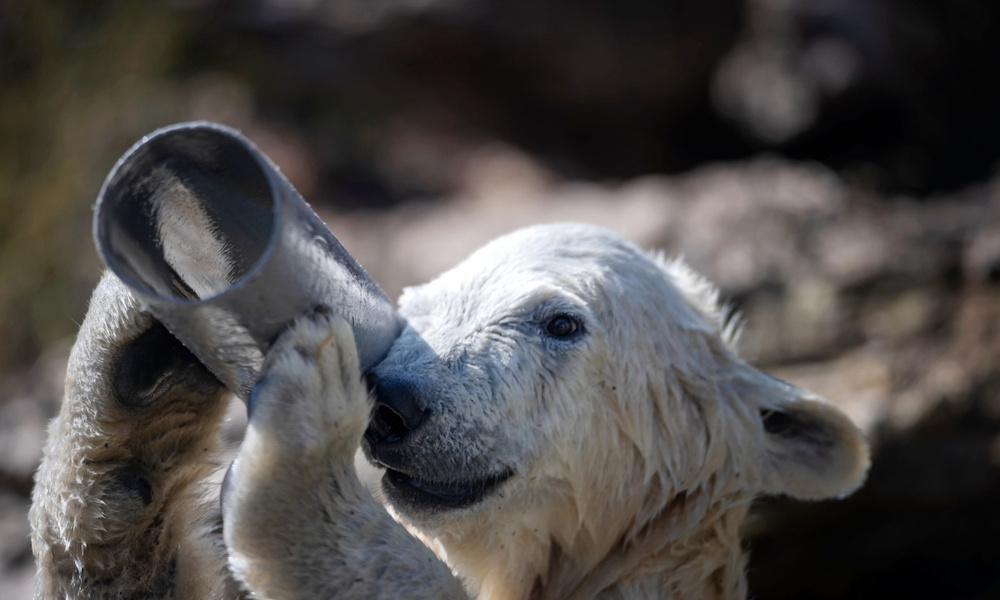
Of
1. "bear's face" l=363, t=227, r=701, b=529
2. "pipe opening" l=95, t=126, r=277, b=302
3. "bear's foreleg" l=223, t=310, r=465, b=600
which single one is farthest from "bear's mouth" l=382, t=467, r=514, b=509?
"pipe opening" l=95, t=126, r=277, b=302

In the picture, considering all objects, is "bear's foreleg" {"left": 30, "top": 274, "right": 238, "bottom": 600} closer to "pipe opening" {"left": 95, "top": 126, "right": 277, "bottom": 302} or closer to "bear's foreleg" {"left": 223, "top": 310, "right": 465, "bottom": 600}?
"pipe opening" {"left": 95, "top": 126, "right": 277, "bottom": 302}

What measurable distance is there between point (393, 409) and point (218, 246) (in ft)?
1.85

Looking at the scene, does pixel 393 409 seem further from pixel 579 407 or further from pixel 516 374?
pixel 579 407

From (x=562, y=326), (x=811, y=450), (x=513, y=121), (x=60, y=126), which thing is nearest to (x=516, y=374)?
(x=562, y=326)

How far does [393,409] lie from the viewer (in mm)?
2141

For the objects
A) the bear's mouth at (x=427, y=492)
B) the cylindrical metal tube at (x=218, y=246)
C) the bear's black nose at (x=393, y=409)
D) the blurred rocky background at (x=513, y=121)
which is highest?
the cylindrical metal tube at (x=218, y=246)

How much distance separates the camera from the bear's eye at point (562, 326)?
2.57m

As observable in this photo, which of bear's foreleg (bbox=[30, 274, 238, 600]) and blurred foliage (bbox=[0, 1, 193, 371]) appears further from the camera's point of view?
blurred foliage (bbox=[0, 1, 193, 371])

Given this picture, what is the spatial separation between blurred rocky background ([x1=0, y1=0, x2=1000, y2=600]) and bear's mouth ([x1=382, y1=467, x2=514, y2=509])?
3588 mm

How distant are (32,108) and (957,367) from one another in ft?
26.8

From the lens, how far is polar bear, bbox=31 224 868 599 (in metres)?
1.78

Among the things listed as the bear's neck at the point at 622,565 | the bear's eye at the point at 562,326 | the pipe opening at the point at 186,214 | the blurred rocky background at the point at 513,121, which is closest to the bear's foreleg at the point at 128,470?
the pipe opening at the point at 186,214

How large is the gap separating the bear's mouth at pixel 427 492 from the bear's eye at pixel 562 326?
50 centimetres

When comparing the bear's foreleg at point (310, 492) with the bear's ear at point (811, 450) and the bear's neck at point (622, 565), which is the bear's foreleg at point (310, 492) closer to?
the bear's neck at point (622, 565)
